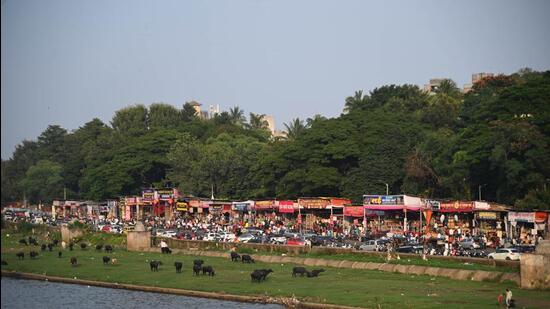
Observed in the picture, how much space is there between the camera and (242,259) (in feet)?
202

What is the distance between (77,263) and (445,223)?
1246 inches

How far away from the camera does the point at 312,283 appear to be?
163 ft

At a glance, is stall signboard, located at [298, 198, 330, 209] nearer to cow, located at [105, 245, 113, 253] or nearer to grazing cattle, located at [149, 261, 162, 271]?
cow, located at [105, 245, 113, 253]

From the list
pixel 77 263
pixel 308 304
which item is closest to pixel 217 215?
pixel 77 263

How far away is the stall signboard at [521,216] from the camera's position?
6762 cm

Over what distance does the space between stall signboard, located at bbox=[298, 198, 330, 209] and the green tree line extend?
352cm

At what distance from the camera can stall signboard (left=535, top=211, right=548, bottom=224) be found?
66688 mm

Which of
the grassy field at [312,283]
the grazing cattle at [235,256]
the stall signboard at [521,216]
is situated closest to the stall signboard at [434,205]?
the stall signboard at [521,216]

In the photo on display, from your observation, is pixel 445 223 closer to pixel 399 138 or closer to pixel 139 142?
pixel 399 138

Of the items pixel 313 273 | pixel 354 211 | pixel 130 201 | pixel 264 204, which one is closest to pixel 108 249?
pixel 313 273

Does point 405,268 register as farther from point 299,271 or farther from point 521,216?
point 521,216

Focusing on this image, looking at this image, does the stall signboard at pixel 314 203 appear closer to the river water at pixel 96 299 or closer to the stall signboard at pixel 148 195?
the stall signboard at pixel 148 195

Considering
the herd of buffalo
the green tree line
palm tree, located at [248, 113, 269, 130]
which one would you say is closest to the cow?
the herd of buffalo

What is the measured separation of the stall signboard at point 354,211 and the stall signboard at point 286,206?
7942mm
